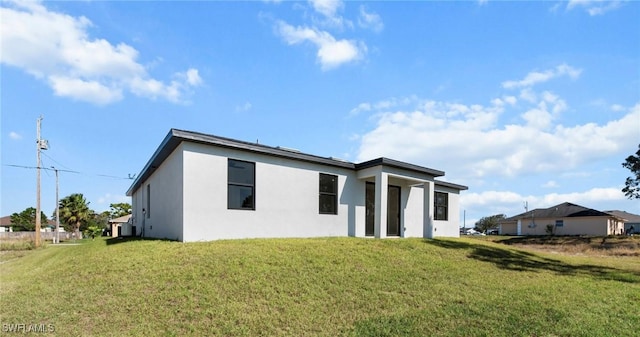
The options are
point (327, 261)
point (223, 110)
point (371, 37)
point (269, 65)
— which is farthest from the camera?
point (223, 110)

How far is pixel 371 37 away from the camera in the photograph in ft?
35.3

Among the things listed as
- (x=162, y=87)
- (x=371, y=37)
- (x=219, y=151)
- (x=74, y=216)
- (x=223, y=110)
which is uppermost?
(x=371, y=37)

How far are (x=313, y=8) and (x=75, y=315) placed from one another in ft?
29.1

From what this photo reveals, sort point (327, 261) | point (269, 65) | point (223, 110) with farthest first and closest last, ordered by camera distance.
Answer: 1. point (223, 110)
2. point (269, 65)
3. point (327, 261)

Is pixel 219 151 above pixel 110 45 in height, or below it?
below

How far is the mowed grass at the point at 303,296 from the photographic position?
5.03 meters

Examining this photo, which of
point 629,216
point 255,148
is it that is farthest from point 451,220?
point 629,216

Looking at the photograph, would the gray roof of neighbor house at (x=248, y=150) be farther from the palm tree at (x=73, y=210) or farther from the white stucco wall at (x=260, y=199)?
the palm tree at (x=73, y=210)

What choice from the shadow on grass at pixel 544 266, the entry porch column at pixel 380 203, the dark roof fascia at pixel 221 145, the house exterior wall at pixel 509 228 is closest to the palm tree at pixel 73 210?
the dark roof fascia at pixel 221 145

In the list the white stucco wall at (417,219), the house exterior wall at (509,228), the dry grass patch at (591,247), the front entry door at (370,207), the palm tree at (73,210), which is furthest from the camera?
the house exterior wall at (509,228)

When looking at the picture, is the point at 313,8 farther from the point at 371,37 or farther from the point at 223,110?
the point at 223,110

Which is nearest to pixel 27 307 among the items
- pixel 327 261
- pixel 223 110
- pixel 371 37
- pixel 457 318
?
pixel 327 261

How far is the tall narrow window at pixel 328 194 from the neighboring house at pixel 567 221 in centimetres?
4043

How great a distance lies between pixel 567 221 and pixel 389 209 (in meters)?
39.1
